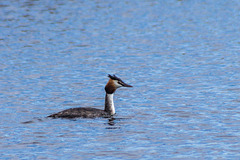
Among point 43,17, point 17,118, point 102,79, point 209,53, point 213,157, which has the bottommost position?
point 213,157

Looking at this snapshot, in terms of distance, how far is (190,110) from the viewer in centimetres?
2216

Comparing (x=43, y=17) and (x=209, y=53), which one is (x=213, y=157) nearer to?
(x=209, y=53)

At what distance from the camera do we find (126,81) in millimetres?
29359

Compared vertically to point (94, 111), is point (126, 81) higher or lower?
higher

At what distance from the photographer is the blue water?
17.3 m

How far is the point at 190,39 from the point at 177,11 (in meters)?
20.7

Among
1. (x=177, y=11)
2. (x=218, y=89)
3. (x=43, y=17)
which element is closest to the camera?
(x=218, y=89)

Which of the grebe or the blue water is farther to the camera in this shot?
the grebe

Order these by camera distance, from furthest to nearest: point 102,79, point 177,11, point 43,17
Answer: point 177,11
point 43,17
point 102,79

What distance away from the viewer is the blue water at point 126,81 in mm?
17328

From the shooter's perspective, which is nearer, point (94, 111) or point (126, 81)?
point (94, 111)

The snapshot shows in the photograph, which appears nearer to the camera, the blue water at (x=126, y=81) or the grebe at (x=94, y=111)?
the blue water at (x=126, y=81)

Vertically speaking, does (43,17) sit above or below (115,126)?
above

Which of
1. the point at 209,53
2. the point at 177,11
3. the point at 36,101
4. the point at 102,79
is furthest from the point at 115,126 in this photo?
the point at 177,11
